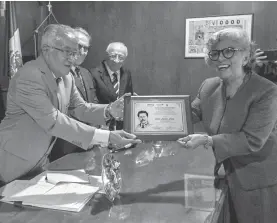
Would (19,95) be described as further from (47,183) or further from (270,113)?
(270,113)

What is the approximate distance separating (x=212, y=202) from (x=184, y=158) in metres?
0.78

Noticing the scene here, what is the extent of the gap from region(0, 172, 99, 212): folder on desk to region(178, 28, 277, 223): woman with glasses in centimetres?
63

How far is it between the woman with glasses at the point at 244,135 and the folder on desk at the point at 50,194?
634 millimetres

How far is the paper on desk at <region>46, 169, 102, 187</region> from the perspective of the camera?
1.56 m

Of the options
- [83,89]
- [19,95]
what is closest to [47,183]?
[19,95]

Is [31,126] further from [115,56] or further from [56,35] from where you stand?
[115,56]

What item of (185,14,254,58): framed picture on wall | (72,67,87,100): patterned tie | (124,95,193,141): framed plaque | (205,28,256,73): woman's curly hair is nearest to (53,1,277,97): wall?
(185,14,254,58): framed picture on wall

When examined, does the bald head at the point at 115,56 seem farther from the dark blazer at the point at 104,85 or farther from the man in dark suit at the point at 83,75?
the man in dark suit at the point at 83,75

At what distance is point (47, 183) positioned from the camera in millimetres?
1558

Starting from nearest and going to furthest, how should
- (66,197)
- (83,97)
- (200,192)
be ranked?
(66,197)
(200,192)
(83,97)

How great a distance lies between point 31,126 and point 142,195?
0.79 metres

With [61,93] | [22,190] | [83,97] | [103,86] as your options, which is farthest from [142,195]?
[103,86]

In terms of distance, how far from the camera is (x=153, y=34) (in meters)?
4.37

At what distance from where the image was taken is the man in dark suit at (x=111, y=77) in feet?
11.0
